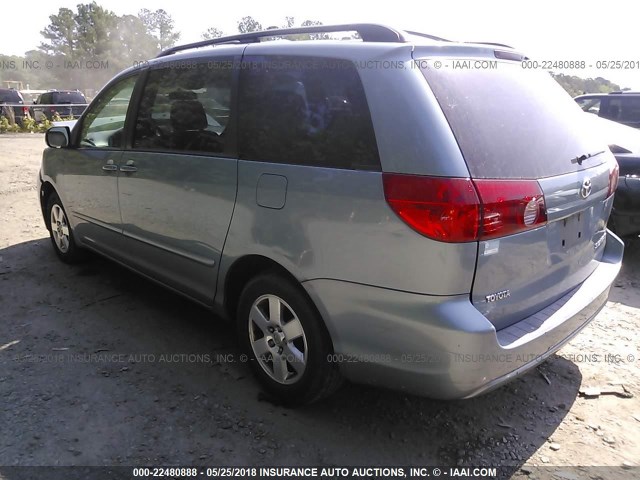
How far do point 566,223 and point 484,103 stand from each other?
715 millimetres

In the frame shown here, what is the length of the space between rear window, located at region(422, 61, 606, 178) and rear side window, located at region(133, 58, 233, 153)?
4.18 ft

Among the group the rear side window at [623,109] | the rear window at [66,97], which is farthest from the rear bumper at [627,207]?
the rear window at [66,97]

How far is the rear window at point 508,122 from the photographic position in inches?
82.8

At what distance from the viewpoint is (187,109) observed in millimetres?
3209

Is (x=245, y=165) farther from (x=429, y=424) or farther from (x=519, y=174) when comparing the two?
(x=429, y=424)

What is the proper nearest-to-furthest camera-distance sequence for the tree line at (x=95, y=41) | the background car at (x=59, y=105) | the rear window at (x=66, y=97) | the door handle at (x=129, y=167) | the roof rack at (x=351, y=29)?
1. the roof rack at (x=351, y=29)
2. the door handle at (x=129, y=167)
3. the background car at (x=59, y=105)
4. the rear window at (x=66, y=97)
5. the tree line at (x=95, y=41)

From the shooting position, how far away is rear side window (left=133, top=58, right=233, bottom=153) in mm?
2939

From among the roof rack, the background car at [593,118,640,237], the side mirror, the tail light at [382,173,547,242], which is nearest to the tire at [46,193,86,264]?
the side mirror

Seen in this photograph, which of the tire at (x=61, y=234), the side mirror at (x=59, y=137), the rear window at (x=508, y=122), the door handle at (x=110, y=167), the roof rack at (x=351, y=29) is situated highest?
the roof rack at (x=351, y=29)

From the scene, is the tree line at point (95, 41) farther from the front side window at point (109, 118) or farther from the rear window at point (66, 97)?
the front side window at point (109, 118)

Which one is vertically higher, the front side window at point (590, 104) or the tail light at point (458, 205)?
the front side window at point (590, 104)

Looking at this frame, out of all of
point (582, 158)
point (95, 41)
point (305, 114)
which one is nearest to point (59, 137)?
point (305, 114)

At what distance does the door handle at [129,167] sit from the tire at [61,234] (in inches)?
53.5

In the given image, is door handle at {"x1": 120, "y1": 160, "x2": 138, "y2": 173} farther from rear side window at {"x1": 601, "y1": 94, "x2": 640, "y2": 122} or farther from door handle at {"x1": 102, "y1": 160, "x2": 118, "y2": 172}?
rear side window at {"x1": 601, "y1": 94, "x2": 640, "y2": 122}
